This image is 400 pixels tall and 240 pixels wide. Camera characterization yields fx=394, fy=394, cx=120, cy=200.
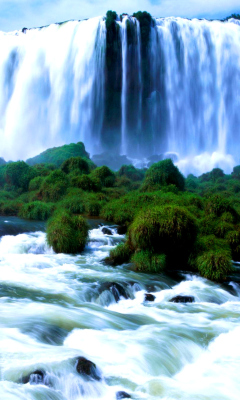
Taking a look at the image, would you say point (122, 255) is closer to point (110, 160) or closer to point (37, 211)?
point (37, 211)

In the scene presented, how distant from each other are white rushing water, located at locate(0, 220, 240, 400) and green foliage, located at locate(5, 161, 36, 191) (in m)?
12.2

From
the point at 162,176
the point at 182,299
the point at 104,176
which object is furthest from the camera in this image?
the point at 104,176

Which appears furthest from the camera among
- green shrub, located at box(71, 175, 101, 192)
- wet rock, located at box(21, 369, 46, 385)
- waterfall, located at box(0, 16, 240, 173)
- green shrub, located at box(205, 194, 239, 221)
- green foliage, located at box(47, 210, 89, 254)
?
waterfall, located at box(0, 16, 240, 173)

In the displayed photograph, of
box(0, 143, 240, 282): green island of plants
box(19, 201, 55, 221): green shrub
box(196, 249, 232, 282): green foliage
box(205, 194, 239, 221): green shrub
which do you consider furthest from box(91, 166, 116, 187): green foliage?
box(196, 249, 232, 282): green foliage

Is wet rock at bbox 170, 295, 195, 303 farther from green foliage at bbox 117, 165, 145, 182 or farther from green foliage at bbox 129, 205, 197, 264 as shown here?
green foliage at bbox 117, 165, 145, 182

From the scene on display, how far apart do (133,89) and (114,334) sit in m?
42.4

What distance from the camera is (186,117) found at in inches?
1773

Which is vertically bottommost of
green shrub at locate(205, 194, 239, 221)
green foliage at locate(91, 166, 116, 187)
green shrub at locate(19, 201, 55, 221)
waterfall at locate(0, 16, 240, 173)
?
green shrub at locate(19, 201, 55, 221)

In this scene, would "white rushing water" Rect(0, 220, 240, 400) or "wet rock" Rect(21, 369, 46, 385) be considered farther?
"white rushing water" Rect(0, 220, 240, 400)

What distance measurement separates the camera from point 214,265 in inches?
394

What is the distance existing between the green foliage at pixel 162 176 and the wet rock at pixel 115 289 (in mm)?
12156

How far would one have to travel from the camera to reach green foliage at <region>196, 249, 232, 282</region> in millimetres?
9812

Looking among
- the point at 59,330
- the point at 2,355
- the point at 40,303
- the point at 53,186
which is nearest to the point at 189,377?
the point at 59,330

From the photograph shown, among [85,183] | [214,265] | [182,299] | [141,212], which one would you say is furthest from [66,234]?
[85,183]
